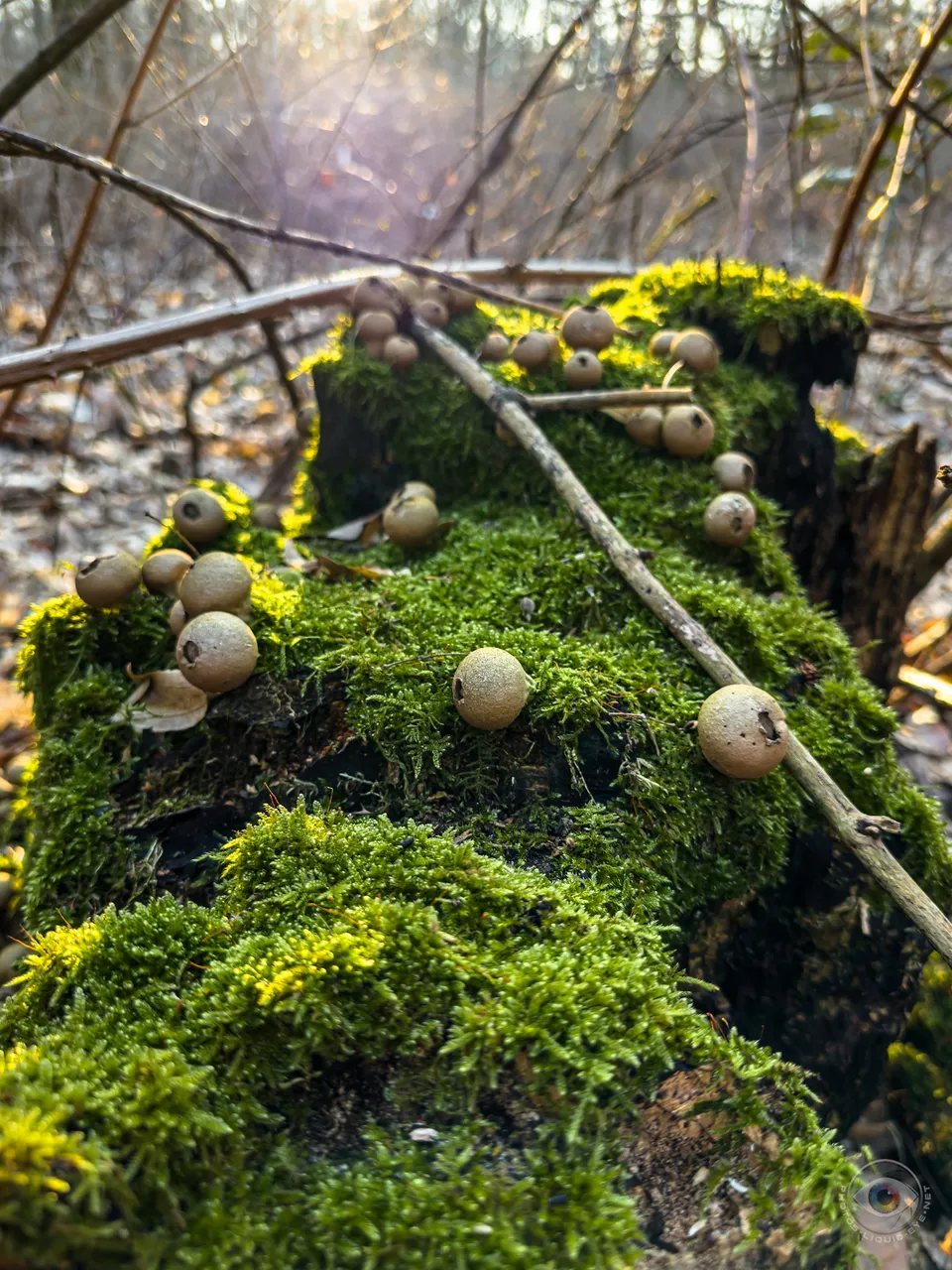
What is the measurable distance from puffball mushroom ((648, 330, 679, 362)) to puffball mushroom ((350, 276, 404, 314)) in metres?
1.48

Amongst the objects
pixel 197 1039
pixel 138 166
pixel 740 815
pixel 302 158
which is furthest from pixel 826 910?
pixel 138 166

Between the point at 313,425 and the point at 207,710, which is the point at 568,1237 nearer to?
the point at 207,710

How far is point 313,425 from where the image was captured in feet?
16.4

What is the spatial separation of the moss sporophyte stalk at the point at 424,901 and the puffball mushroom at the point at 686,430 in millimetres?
154

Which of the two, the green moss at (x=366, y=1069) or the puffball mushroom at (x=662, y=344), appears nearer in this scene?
the green moss at (x=366, y=1069)

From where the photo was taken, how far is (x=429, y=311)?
4535 millimetres

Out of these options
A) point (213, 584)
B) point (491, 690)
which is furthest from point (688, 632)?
point (213, 584)

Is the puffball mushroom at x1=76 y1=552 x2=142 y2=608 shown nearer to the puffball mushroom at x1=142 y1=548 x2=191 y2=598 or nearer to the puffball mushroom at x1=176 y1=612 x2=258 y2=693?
the puffball mushroom at x1=142 y1=548 x2=191 y2=598

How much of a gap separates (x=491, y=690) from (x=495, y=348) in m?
2.61

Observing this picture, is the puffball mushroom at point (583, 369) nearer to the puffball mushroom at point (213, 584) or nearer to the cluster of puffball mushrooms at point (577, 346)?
the cluster of puffball mushrooms at point (577, 346)

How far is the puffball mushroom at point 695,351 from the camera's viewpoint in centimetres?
420

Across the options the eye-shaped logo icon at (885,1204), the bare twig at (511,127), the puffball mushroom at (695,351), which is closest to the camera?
the eye-shaped logo icon at (885,1204)

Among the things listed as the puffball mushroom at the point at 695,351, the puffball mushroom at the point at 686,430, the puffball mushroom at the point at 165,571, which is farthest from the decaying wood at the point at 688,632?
the puffball mushroom at the point at 165,571

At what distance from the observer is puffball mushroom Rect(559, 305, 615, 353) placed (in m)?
4.12
